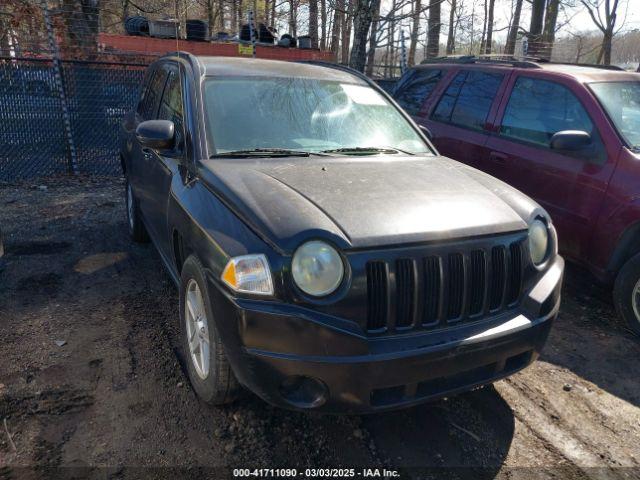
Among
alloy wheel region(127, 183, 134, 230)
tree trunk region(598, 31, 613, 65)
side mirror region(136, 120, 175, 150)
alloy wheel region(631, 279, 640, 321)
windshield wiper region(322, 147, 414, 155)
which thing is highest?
tree trunk region(598, 31, 613, 65)

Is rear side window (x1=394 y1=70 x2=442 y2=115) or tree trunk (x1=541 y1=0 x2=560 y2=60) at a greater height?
tree trunk (x1=541 y1=0 x2=560 y2=60)

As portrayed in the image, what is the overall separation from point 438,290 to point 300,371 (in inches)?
28.2

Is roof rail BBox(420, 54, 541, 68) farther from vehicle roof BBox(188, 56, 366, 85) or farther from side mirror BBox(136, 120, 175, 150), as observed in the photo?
side mirror BBox(136, 120, 175, 150)

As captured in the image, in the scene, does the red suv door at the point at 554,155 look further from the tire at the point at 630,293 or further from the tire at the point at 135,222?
the tire at the point at 135,222

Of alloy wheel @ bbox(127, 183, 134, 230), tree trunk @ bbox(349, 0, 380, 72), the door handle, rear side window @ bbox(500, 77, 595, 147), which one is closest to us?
rear side window @ bbox(500, 77, 595, 147)

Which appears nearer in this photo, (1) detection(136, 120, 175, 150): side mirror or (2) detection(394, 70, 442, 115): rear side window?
(1) detection(136, 120, 175, 150): side mirror

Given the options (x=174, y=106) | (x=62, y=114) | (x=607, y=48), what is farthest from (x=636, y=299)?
(x=607, y=48)

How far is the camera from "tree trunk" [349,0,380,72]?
9.30 meters

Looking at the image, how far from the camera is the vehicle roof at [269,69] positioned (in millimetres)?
3668

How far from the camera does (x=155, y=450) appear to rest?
8.25 ft

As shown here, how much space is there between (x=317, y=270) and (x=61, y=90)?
7531 millimetres

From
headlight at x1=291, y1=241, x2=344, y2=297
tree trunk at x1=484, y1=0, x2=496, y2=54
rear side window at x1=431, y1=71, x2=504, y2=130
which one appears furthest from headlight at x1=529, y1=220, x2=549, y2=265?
tree trunk at x1=484, y1=0, x2=496, y2=54

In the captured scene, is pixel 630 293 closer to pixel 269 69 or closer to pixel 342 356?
pixel 342 356

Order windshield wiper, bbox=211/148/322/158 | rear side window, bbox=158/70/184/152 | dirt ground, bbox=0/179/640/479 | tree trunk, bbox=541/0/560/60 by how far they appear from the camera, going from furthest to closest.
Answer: tree trunk, bbox=541/0/560/60, rear side window, bbox=158/70/184/152, windshield wiper, bbox=211/148/322/158, dirt ground, bbox=0/179/640/479
